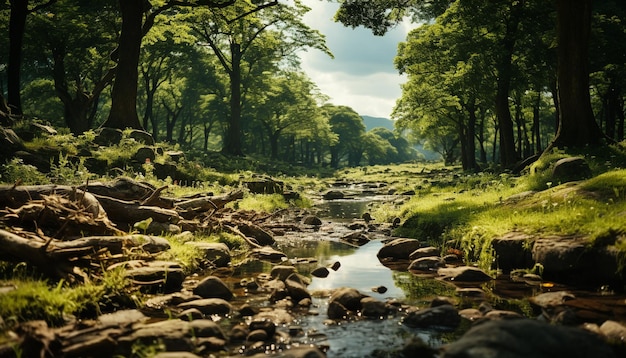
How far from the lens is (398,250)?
33.3 ft

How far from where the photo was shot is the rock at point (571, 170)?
1314 centimetres

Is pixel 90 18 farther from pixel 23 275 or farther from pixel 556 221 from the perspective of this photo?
pixel 556 221

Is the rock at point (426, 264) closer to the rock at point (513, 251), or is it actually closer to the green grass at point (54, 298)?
the rock at point (513, 251)

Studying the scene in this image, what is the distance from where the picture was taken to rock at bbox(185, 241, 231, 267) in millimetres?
8953

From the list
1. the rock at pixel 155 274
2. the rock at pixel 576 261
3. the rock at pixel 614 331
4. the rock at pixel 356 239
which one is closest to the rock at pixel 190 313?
the rock at pixel 155 274

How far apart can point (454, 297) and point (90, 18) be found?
3192 centimetres

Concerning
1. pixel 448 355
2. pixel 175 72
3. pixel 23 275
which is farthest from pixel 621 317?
pixel 175 72

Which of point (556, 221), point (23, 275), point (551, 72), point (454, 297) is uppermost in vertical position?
point (551, 72)

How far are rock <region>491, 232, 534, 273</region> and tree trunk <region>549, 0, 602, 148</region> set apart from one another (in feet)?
34.8

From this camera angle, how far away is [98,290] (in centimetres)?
566

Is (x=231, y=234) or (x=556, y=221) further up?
(x=556, y=221)

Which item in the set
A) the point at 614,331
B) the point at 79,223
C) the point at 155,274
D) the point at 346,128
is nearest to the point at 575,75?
the point at 614,331

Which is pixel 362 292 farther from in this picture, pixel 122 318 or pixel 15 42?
pixel 15 42

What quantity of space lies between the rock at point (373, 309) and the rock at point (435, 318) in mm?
393
